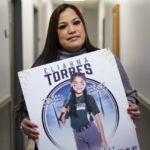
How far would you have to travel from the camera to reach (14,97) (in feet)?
11.7

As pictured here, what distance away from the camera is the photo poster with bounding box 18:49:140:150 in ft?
3.59

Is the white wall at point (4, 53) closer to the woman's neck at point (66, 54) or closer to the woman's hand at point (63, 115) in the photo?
the woman's neck at point (66, 54)

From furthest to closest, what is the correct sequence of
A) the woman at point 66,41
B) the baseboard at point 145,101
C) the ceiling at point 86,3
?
the ceiling at point 86,3, the baseboard at point 145,101, the woman at point 66,41

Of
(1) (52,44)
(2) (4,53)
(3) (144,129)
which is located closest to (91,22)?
(2) (4,53)

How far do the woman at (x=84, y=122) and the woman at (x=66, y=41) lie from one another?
153 millimetres

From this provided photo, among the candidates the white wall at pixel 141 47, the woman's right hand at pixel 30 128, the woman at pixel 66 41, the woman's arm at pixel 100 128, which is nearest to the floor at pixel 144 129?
the white wall at pixel 141 47

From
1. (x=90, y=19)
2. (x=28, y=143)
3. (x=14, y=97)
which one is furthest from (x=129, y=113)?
(x=90, y=19)

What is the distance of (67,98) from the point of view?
3.63 ft

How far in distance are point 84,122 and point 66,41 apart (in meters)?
0.34

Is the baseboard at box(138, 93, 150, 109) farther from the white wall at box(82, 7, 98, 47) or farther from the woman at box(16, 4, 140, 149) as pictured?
the white wall at box(82, 7, 98, 47)

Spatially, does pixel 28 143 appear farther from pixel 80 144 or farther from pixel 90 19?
pixel 90 19

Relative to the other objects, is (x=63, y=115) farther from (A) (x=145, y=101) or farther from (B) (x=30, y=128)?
(A) (x=145, y=101)

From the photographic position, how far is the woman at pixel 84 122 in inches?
42.8

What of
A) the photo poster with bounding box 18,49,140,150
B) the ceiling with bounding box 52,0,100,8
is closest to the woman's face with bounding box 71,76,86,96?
the photo poster with bounding box 18,49,140,150
